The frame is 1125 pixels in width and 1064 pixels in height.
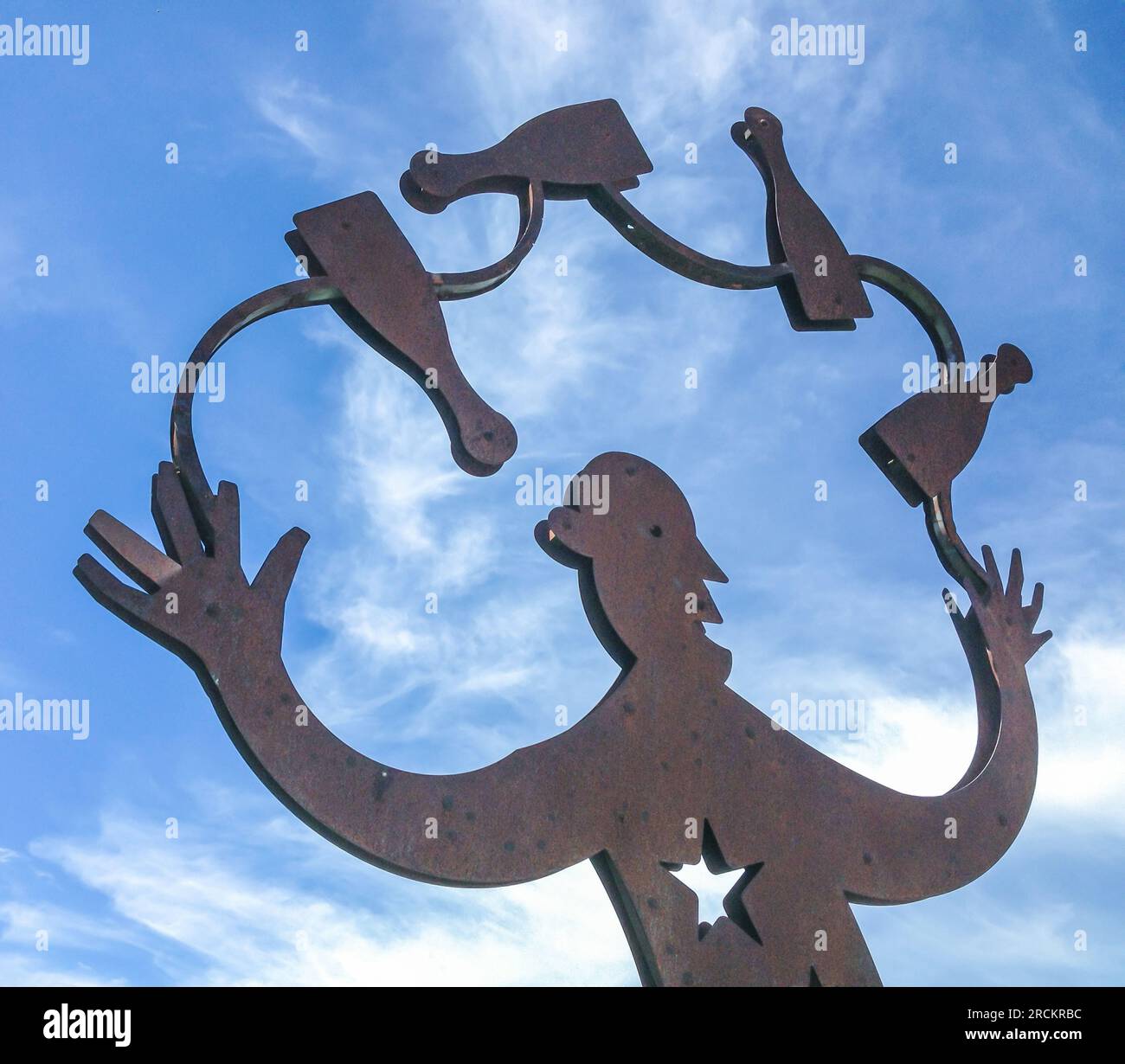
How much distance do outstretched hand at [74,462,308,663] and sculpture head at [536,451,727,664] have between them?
1.76 feet

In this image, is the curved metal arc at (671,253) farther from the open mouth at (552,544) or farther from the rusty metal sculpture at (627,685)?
the open mouth at (552,544)

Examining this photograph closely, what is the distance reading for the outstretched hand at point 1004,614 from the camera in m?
3.22

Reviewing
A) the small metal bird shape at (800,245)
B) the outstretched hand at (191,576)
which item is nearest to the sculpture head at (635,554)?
the outstretched hand at (191,576)

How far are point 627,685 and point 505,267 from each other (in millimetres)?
937

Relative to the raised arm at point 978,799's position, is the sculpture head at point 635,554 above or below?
above

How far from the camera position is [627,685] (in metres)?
2.72

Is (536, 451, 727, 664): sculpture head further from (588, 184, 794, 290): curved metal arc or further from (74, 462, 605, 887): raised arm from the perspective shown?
(588, 184, 794, 290): curved metal arc

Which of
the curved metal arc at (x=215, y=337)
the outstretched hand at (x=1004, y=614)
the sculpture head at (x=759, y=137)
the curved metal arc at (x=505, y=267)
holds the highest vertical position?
the sculpture head at (x=759, y=137)

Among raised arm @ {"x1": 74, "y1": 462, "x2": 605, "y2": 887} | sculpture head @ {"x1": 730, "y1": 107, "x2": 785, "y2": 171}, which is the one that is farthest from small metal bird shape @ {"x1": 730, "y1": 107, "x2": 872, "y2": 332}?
raised arm @ {"x1": 74, "y1": 462, "x2": 605, "y2": 887}

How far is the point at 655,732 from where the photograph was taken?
2697 mm

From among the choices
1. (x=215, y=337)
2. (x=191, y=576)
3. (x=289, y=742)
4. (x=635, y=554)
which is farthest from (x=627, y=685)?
(x=215, y=337)

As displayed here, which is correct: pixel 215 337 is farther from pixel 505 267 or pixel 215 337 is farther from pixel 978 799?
pixel 978 799

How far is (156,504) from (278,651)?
1.09 ft
